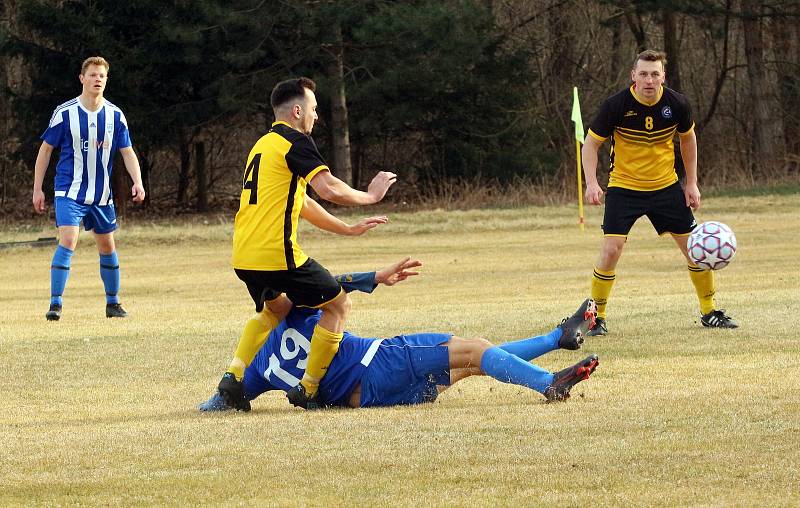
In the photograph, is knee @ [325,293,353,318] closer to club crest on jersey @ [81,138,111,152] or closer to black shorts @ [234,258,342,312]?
black shorts @ [234,258,342,312]

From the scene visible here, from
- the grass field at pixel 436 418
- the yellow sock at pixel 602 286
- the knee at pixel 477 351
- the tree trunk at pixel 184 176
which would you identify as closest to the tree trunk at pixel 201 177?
the tree trunk at pixel 184 176

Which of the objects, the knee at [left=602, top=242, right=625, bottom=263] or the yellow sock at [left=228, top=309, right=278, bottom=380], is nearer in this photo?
the yellow sock at [left=228, top=309, right=278, bottom=380]

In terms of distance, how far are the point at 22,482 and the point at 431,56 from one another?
28201mm

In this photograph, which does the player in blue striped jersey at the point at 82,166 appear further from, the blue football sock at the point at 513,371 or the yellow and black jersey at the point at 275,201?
the blue football sock at the point at 513,371

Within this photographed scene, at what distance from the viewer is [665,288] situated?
1439 cm

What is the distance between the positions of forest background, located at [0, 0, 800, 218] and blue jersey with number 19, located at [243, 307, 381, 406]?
979 inches

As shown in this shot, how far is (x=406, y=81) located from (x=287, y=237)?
26.8 m

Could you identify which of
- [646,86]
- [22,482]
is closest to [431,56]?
[646,86]

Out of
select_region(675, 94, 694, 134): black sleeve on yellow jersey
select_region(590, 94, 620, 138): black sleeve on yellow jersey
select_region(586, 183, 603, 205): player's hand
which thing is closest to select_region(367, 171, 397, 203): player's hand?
select_region(586, 183, 603, 205): player's hand

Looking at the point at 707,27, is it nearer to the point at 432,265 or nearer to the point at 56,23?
the point at 56,23

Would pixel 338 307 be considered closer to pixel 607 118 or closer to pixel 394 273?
pixel 394 273

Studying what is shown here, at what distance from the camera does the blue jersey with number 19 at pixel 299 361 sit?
24.0ft

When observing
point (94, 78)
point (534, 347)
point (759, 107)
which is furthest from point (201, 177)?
point (534, 347)

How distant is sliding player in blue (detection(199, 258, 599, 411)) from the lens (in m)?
7.05
